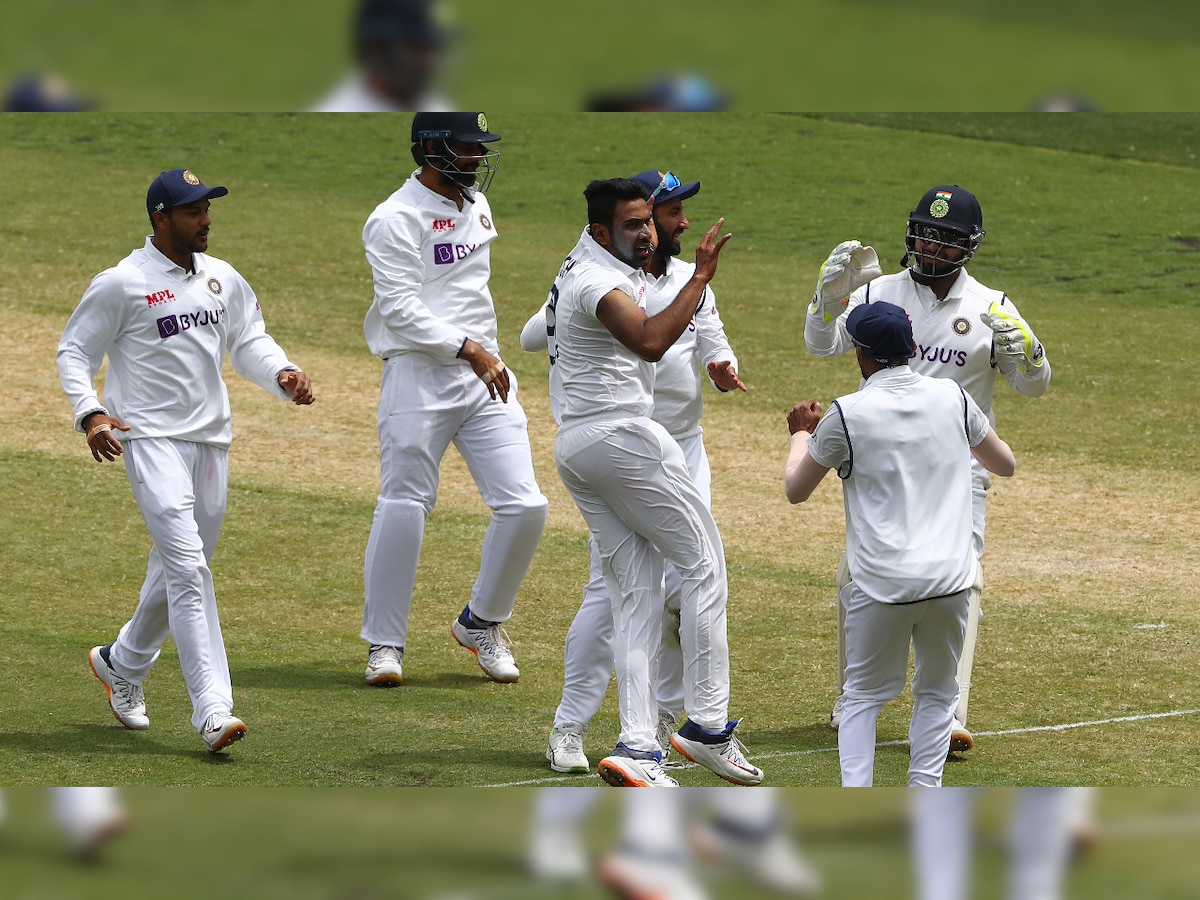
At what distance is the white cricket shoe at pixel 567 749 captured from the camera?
6.29 m

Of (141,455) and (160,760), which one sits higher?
(141,455)

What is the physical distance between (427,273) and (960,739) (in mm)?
3329

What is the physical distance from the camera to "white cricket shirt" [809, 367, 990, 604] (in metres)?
5.27

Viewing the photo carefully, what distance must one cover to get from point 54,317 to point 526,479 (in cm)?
1009

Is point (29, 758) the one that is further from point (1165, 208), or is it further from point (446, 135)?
point (1165, 208)

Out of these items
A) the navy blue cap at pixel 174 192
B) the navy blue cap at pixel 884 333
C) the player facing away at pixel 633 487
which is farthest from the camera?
the navy blue cap at pixel 174 192

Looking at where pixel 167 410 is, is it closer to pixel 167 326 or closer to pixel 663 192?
pixel 167 326

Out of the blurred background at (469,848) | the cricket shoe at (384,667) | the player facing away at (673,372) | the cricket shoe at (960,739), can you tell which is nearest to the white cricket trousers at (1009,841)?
the blurred background at (469,848)

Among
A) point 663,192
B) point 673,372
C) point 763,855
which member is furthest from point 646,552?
point 763,855

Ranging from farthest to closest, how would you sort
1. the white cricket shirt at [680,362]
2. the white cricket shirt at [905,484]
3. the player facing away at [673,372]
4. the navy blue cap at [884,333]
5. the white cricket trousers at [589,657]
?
the white cricket shirt at [680,362], the player facing away at [673,372], the white cricket trousers at [589,657], the navy blue cap at [884,333], the white cricket shirt at [905,484]

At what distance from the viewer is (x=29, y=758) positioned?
6398 millimetres

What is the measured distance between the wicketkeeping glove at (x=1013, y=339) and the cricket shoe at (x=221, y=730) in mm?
3473

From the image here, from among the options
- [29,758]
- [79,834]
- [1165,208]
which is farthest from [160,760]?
[1165,208]

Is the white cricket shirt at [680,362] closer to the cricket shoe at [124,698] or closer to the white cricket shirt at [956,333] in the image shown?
the white cricket shirt at [956,333]
